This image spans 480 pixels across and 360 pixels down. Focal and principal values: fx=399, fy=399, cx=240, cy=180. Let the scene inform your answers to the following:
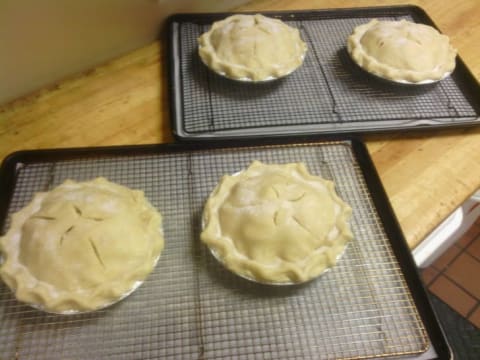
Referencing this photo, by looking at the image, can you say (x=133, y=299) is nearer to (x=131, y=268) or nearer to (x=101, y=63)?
(x=131, y=268)

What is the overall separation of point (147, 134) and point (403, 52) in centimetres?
108

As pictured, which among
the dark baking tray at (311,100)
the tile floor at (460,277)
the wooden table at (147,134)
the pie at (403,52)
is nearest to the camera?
the wooden table at (147,134)

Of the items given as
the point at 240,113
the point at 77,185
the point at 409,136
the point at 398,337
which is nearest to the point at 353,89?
the point at 409,136

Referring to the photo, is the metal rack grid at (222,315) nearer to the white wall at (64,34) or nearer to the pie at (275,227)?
the pie at (275,227)

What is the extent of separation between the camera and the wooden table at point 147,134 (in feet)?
4.55

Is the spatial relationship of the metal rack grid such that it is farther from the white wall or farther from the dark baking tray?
the white wall

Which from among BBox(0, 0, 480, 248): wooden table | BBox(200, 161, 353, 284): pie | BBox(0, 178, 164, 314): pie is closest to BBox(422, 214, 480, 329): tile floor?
BBox(0, 0, 480, 248): wooden table

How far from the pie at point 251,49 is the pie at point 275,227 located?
52 centimetres

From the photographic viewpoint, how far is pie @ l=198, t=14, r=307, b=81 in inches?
62.0

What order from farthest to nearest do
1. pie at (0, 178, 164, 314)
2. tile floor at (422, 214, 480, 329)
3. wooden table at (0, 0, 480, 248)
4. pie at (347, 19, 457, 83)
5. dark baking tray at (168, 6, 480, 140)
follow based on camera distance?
1. tile floor at (422, 214, 480, 329)
2. pie at (347, 19, 457, 83)
3. dark baking tray at (168, 6, 480, 140)
4. wooden table at (0, 0, 480, 248)
5. pie at (0, 178, 164, 314)

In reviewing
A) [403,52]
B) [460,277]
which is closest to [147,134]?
[403,52]

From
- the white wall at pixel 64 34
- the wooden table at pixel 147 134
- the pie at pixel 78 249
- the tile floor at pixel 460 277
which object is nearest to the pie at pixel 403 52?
the wooden table at pixel 147 134

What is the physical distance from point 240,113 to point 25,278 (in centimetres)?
92

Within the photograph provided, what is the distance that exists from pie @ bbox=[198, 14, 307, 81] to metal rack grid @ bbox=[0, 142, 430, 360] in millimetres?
589
